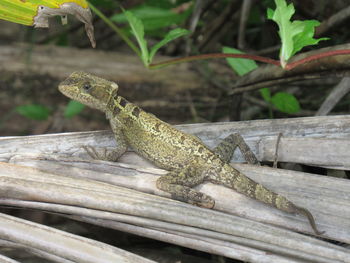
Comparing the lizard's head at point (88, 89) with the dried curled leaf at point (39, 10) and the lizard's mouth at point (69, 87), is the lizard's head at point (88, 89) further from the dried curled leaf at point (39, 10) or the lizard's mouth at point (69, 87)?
the dried curled leaf at point (39, 10)

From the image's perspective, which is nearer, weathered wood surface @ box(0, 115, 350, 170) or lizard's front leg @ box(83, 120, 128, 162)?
weathered wood surface @ box(0, 115, 350, 170)

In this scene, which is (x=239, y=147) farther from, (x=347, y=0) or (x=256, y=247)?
(x=347, y=0)

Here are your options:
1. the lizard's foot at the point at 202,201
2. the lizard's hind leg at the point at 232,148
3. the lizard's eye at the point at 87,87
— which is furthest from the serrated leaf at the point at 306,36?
the lizard's eye at the point at 87,87

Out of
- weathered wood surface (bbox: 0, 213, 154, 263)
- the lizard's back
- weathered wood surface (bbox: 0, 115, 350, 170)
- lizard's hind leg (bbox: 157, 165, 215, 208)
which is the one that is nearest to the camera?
weathered wood surface (bbox: 0, 213, 154, 263)

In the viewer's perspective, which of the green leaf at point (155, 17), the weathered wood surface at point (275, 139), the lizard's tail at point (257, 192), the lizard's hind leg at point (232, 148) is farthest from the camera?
the green leaf at point (155, 17)

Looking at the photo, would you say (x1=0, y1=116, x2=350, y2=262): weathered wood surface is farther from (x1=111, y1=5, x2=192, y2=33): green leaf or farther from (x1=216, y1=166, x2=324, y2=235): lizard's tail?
(x1=111, y1=5, x2=192, y2=33): green leaf

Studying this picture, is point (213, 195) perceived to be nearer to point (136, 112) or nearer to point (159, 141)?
point (159, 141)

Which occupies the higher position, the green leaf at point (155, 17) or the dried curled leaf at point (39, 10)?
the green leaf at point (155, 17)

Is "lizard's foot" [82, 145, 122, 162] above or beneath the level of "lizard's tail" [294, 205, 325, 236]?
above

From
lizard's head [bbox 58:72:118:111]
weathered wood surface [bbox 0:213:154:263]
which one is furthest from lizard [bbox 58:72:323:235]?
weathered wood surface [bbox 0:213:154:263]
